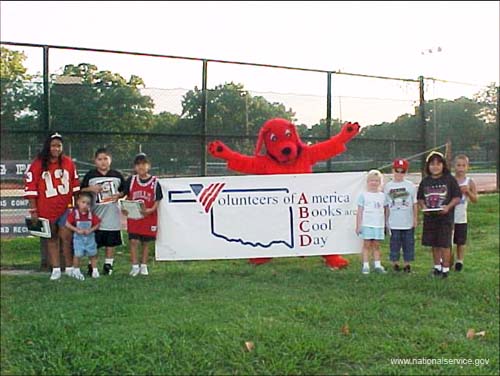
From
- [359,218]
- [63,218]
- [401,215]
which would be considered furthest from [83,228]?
[401,215]

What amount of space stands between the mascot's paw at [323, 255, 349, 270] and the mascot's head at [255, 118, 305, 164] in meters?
1.30

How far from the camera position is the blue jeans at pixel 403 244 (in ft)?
23.9

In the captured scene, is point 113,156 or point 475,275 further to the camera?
point 113,156

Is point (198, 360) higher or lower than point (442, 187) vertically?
lower

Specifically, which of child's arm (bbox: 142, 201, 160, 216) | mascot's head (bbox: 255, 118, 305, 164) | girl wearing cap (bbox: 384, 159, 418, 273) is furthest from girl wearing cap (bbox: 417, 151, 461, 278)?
child's arm (bbox: 142, 201, 160, 216)

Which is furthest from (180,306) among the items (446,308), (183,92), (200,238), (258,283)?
(183,92)

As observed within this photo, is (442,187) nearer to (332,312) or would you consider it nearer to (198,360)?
(332,312)

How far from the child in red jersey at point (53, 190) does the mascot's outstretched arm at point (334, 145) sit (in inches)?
119

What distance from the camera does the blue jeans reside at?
7.29m

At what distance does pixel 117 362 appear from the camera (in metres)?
4.47

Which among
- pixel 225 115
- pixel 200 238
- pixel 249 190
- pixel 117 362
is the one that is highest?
pixel 225 115

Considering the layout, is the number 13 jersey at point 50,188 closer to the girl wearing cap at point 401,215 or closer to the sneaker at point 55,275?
the sneaker at point 55,275

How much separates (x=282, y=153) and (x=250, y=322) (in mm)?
3077

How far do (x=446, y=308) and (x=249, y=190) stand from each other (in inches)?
110
